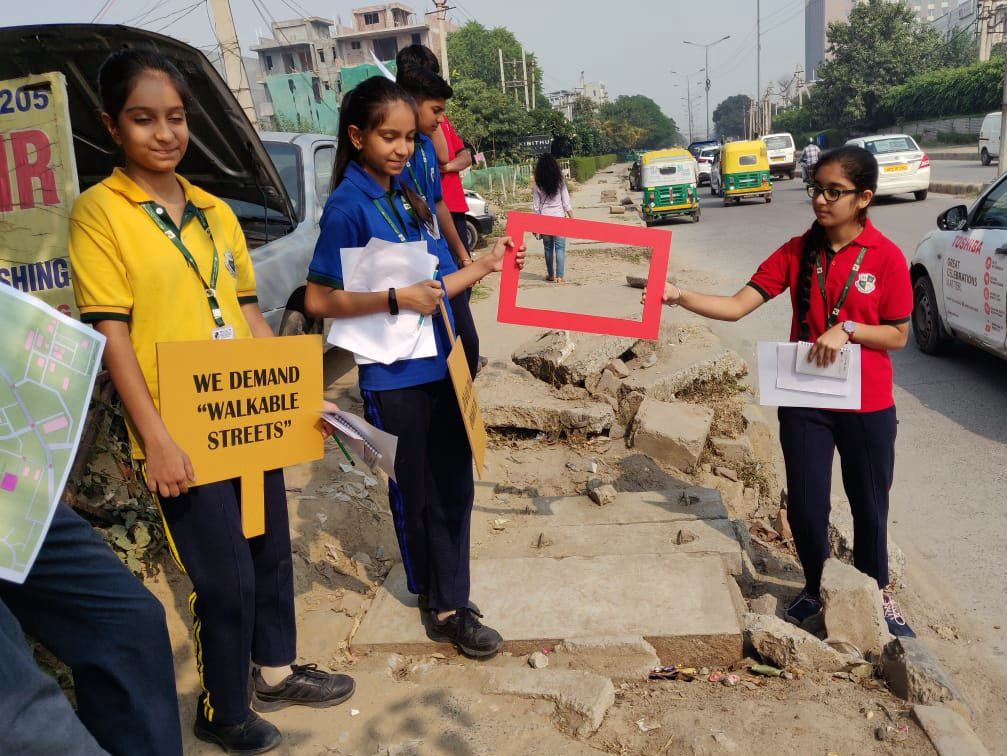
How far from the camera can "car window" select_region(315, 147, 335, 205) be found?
6.20 metres

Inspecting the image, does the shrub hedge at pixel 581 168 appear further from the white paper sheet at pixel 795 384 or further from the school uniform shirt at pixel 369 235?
the school uniform shirt at pixel 369 235

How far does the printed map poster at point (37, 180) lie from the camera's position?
121 inches

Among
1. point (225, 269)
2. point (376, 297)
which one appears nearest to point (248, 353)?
point (225, 269)

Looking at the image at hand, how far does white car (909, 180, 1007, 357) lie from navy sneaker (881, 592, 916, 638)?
3.15 meters

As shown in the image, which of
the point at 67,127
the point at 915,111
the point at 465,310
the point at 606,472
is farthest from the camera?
the point at 915,111

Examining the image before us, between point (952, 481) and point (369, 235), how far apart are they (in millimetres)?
3747

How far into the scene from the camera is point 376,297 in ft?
8.70

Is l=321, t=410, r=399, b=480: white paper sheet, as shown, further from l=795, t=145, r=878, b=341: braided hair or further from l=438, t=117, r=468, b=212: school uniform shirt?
l=438, t=117, r=468, b=212: school uniform shirt

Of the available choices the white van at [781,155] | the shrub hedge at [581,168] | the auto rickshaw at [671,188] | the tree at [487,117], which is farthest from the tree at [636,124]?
the auto rickshaw at [671,188]

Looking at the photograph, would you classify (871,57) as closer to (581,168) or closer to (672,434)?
(581,168)

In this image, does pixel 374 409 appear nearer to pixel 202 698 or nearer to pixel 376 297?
pixel 376 297

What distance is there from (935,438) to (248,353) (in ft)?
15.2

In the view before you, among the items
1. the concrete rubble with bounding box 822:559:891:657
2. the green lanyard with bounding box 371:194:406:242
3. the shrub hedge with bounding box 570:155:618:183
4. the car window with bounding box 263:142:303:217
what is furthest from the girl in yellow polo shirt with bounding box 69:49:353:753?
the shrub hedge with bounding box 570:155:618:183

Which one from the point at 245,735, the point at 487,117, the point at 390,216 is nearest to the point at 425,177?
the point at 390,216
